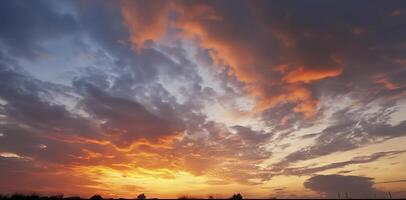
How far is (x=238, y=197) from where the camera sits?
152 feet

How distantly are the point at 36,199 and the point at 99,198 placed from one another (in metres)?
8.54

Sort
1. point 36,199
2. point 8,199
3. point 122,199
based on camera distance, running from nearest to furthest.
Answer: point 8,199, point 36,199, point 122,199

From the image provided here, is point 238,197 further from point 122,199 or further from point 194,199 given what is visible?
point 122,199

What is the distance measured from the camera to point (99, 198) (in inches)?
1711

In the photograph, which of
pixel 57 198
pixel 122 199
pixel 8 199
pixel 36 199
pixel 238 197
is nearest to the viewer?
pixel 8 199

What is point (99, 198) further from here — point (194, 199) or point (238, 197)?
point (238, 197)

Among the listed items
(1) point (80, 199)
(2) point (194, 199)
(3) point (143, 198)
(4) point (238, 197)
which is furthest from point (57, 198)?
(4) point (238, 197)

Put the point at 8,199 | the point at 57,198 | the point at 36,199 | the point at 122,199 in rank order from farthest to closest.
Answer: the point at 122,199
the point at 57,198
the point at 36,199
the point at 8,199

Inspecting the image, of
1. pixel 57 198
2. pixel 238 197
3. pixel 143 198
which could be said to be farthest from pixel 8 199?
pixel 238 197

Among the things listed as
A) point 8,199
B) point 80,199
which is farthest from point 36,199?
point 80,199

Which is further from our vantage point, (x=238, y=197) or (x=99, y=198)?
(x=238, y=197)

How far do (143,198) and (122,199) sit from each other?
299 centimetres

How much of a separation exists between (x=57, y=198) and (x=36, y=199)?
366cm

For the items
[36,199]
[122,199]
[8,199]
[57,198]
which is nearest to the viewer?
[8,199]
